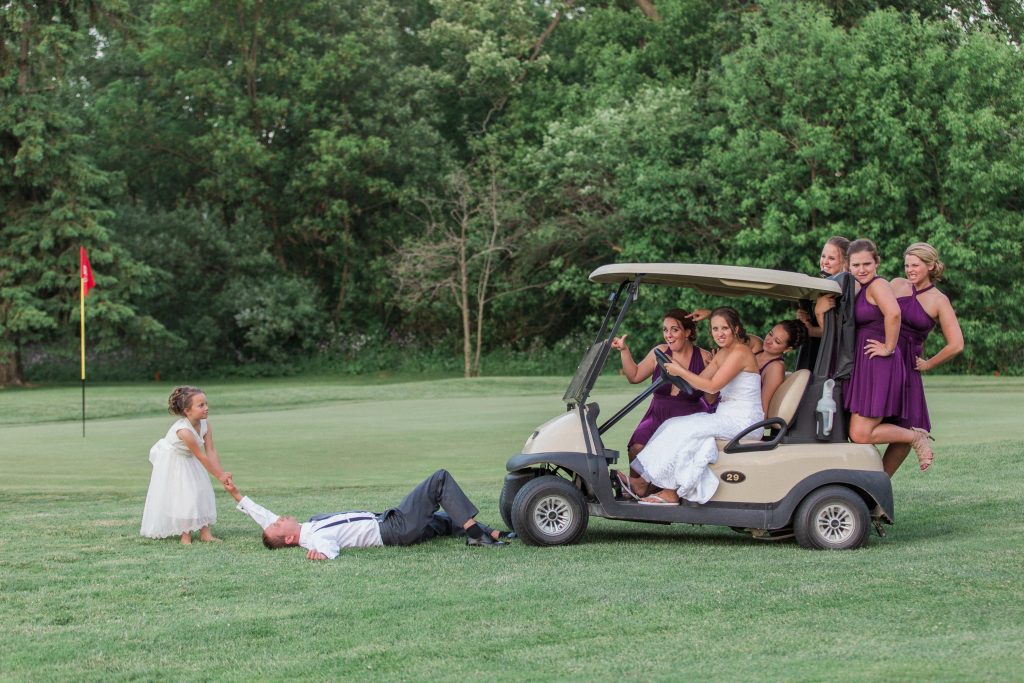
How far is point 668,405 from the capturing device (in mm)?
8000

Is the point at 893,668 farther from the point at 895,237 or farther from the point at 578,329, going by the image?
the point at 578,329

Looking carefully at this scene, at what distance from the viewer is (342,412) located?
19.2 m

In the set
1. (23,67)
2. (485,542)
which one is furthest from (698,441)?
(23,67)

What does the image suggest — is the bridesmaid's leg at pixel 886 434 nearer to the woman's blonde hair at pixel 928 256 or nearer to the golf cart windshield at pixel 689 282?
the golf cart windshield at pixel 689 282

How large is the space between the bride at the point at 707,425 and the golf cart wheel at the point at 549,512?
1.39 ft

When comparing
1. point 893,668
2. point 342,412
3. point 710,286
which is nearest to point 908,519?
point 710,286

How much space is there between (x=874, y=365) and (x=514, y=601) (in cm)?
292

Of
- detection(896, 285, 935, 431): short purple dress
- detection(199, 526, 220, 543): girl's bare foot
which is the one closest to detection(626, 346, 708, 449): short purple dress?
detection(896, 285, 935, 431): short purple dress

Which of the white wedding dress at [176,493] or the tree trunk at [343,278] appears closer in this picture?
the white wedding dress at [176,493]

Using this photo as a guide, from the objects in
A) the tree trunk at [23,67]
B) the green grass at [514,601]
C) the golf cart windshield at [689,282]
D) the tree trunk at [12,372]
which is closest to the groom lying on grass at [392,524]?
the green grass at [514,601]

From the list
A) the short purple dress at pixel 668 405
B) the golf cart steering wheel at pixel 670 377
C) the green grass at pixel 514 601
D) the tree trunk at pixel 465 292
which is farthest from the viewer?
the tree trunk at pixel 465 292

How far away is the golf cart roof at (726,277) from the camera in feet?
23.3

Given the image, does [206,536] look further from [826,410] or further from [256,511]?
[826,410]

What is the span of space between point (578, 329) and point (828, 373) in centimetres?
2745
